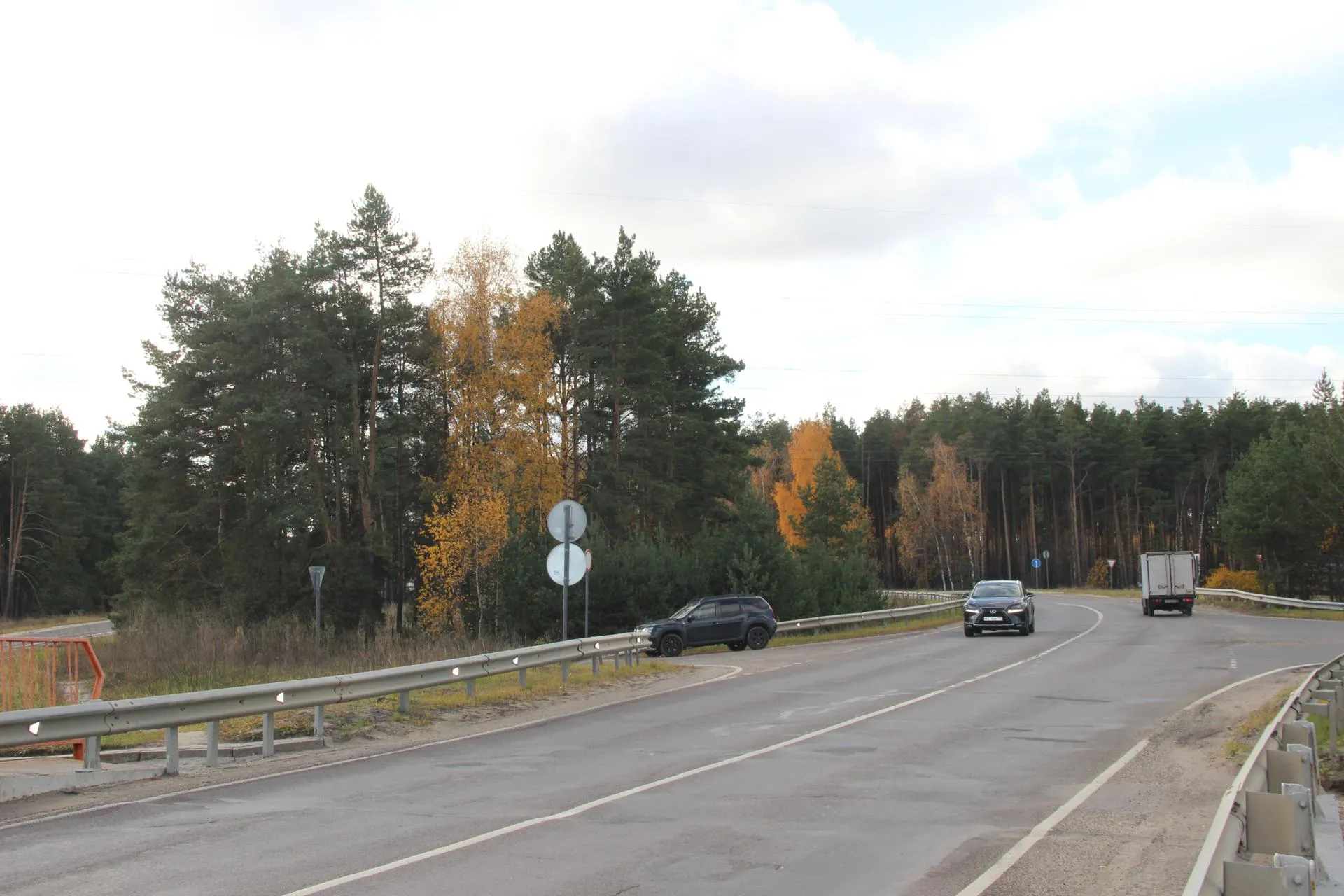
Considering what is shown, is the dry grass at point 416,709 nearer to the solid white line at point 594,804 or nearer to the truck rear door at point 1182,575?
the solid white line at point 594,804

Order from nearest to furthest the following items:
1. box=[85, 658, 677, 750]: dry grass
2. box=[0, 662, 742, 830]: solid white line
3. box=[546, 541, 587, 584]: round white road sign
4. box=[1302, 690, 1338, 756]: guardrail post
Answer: box=[0, 662, 742, 830]: solid white line, box=[1302, 690, 1338, 756]: guardrail post, box=[85, 658, 677, 750]: dry grass, box=[546, 541, 587, 584]: round white road sign

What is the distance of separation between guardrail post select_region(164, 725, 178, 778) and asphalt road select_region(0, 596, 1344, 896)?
3.78 ft

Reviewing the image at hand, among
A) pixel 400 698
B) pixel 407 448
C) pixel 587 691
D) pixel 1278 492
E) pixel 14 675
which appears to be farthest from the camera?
pixel 1278 492

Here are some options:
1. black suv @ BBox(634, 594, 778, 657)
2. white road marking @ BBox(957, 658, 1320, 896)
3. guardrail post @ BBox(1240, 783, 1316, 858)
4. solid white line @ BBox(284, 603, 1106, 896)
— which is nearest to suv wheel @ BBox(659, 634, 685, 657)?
black suv @ BBox(634, 594, 778, 657)

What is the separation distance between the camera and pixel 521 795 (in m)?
10.0

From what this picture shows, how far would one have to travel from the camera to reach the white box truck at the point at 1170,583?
1918 inches

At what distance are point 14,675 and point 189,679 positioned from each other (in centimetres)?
832

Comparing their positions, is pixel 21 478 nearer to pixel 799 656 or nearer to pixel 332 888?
pixel 799 656

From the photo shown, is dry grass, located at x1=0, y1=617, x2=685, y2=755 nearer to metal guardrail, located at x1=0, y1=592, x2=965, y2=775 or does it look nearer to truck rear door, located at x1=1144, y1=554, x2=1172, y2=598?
metal guardrail, located at x1=0, y1=592, x2=965, y2=775

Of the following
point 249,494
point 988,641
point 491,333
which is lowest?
point 988,641

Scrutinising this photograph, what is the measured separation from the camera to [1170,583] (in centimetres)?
4881

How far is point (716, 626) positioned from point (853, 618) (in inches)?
406

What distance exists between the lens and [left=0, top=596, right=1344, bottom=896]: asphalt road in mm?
7141

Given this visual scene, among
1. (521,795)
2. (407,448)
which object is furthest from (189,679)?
(407,448)
